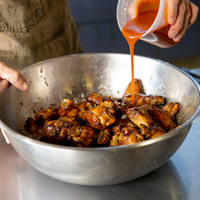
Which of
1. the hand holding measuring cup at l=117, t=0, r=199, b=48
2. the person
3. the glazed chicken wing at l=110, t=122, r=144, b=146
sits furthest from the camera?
the person

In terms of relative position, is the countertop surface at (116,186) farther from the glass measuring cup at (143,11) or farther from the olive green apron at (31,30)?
the olive green apron at (31,30)

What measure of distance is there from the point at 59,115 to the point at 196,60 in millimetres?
3504

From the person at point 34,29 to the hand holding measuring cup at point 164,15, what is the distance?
1.2 inches

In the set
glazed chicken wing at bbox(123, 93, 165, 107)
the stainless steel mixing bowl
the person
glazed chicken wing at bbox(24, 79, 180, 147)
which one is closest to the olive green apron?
the person

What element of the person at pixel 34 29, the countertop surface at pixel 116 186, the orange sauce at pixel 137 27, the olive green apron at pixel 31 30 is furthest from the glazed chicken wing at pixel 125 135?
the olive green apron at pixel 31 30

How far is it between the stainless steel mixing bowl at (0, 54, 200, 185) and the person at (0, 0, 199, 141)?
245 mm

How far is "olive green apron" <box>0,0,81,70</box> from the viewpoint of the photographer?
1.53 m

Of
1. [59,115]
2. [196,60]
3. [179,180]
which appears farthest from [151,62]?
[196,60]

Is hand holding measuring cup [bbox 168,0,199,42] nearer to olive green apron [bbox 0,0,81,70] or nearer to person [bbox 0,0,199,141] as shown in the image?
person [bbox 0,0,199,141]

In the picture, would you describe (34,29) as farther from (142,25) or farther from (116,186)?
Result: (116,186)

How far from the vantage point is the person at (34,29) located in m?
1.51

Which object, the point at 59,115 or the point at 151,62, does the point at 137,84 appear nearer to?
the point at 151,62

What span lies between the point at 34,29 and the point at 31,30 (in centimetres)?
2

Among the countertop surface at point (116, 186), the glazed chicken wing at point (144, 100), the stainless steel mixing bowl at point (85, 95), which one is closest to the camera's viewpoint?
the stainless steel mixing bowl at point (85, 95)
